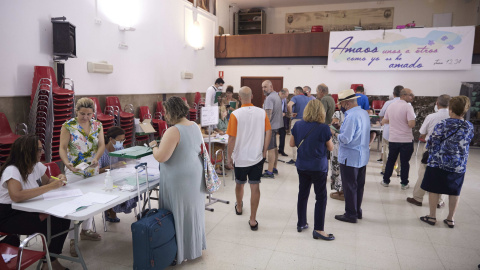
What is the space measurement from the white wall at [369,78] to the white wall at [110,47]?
1742 mm

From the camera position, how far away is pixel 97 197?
2.49 metres

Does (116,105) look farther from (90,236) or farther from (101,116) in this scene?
(90,236)

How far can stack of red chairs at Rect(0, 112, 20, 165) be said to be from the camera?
3883mm

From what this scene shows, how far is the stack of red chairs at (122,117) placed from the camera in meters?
6.03

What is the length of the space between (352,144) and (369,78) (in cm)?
734

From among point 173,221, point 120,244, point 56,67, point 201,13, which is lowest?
point 120,244

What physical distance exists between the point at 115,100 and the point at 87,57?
98 centimetres

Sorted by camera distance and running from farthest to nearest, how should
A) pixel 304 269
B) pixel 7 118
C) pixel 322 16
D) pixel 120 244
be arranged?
pixel 322 16, pixel 7 118, pixel 120 244, pixel 304 269

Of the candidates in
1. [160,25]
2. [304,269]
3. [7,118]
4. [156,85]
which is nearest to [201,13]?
[160,25]

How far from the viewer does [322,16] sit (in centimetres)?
1212

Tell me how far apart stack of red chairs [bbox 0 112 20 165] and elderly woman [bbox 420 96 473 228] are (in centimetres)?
517

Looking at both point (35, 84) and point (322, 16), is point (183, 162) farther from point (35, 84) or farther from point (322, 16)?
point (322, 16)

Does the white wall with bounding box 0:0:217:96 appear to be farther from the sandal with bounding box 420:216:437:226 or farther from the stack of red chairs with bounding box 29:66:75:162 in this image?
the sandal with bounding box 420:216:437:226

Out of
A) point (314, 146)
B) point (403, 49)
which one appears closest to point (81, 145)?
point (314, 146)
